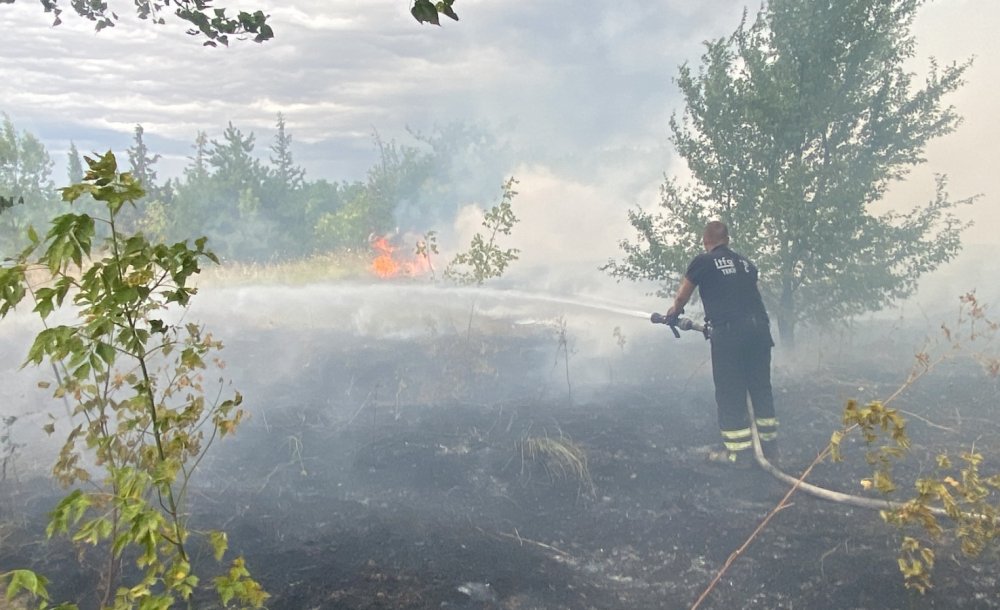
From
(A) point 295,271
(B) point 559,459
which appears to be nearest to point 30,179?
(A) point 295,271

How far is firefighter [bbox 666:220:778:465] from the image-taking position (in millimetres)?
6355

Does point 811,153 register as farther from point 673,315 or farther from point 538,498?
point 538,498

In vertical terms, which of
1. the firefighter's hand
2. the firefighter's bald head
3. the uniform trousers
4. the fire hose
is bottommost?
the fire hose

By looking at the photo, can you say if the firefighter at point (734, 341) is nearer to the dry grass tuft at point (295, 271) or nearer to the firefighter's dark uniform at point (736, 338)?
the firefighter's dark uniform at point (736, 338)

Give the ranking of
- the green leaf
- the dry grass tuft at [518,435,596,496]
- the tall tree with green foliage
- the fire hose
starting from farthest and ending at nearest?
the tall tree with green foliage
the dry grass tuft at [518,435,596,496]
the fire hose
the green leaf

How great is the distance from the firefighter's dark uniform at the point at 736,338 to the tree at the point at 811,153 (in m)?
2.45

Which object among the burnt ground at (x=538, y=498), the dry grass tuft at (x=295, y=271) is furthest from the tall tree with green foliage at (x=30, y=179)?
the burnt ground at (x=538, y=498)

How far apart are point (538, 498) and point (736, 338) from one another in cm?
261

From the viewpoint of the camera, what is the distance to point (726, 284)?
21.4 feet

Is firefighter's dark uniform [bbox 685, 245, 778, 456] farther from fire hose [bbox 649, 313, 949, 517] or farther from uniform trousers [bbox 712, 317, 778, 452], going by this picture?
fire hose [bbox 649, 313, 949, 517]

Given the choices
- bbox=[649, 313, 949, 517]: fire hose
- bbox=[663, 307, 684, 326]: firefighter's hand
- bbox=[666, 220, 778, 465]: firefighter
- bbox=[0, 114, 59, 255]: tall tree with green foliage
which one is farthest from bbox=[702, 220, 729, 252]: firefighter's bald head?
bbox=[0, 114, 59, 255]: tall tree with green foliage

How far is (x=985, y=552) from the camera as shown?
4.23 metres

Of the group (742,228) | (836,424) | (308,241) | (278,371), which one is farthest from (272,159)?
(836,424)

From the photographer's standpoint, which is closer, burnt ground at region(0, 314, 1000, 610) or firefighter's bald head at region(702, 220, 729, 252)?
burnt ground at region(0, 314, 1000, 610)
